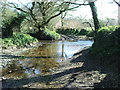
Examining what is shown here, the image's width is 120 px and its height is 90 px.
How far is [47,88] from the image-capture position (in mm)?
4309

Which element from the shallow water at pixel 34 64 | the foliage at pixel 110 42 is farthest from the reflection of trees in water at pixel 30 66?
the foliage at pixel 110 42

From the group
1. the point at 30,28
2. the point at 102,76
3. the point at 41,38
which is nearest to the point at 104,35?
the point at 102,76

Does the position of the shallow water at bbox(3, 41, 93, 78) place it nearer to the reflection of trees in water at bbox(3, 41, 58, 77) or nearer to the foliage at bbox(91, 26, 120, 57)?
the reflection of trees in water at bbox(3, 41, 58, 77)

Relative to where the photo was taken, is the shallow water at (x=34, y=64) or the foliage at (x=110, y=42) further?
the shallow water at (x=34, y=64)

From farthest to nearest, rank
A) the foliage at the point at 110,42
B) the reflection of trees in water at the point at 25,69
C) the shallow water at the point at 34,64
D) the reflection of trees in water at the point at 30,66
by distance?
the reflection of trees in water at the point at 30,66 → the shallow water at the point at 34,64 → the reflection of trees in water at the point at 25,69 → the foliage at the point at 110,42

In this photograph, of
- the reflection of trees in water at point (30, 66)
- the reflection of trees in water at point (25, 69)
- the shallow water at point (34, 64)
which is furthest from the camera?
the reflection of trees in water at point (30, 66)

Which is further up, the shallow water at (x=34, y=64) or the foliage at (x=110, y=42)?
the foliage at (x=110, y=42)

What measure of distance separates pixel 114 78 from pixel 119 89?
2.18 ft

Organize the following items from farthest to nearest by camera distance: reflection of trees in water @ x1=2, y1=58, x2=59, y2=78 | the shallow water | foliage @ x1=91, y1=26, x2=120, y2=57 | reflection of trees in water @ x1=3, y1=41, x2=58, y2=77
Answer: reflection of trees in water @ x1=3, y1=41, x2=58, y2=77
the shallow water
reflection of trees in water @ x1=2, y1=58, x2=59, y2=78
foliage @ x1=91, y1=26, x2=120, y2=57

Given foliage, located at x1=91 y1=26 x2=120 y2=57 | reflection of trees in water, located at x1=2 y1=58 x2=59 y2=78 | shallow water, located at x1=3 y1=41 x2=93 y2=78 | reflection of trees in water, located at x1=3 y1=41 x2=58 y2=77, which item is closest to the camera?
foliage, located at x1=91 y1=26 x2=120 y2=57

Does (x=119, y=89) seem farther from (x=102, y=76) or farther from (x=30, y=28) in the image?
(x=30, y=28)

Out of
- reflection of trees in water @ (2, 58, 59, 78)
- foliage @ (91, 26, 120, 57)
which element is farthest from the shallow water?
foliage @ (91, 26, 120, 57)

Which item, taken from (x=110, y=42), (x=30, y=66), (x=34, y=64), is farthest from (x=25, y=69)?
(x=110, y=42)

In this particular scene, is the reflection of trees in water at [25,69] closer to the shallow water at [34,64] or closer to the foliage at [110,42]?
A: the shallow water at [34,64]
